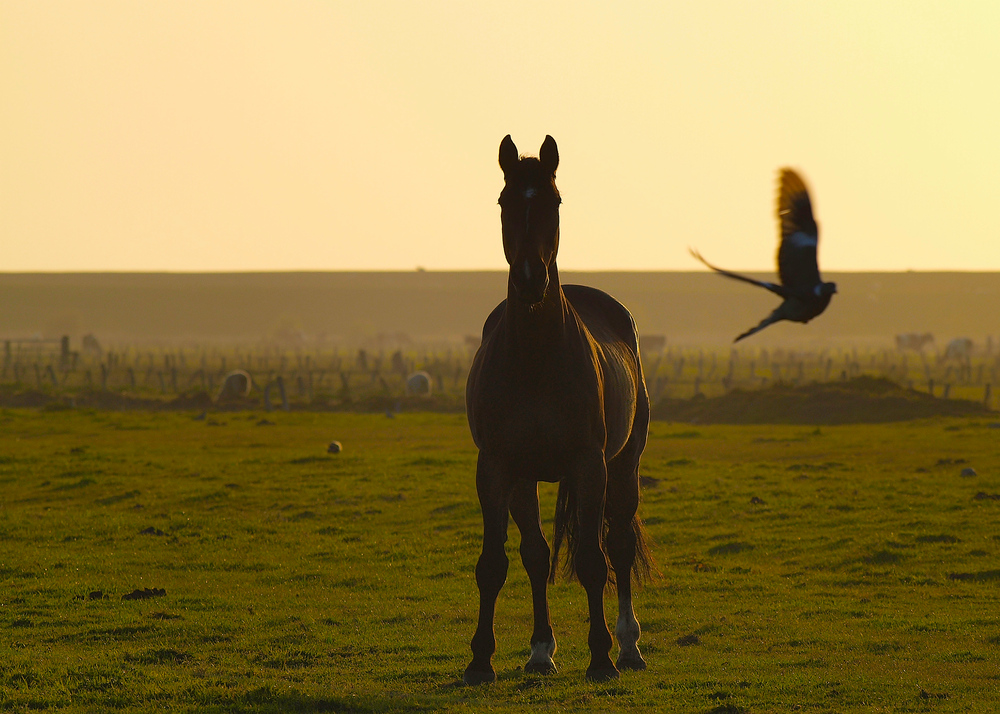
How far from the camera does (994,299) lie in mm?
178625

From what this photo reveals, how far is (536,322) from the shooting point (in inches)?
309

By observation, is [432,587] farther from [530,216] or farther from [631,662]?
[530,216]

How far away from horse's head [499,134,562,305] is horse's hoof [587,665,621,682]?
296 cm

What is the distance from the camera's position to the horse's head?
7.09 meters

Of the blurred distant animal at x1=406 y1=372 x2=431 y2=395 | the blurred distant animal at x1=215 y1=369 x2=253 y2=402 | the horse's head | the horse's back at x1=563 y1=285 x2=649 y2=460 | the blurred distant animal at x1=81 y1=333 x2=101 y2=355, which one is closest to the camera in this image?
the horse's head

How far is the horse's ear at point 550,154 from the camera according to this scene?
7.55 m

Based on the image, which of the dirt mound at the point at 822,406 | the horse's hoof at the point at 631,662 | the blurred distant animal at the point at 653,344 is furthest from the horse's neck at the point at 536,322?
the blurred distant animal at the point at 653,344

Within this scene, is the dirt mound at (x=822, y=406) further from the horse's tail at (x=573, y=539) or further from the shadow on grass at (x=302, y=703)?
the shadow on grass at (x=302, y=703)

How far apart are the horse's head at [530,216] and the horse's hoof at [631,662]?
3390 mm

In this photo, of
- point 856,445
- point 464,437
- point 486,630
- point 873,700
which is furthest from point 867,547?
point 464,437

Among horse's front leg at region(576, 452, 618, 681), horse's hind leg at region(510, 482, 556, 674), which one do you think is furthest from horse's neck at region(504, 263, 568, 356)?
horse's hind leg at region(510, 482, 556, 674)

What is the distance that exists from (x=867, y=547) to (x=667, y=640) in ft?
19.1

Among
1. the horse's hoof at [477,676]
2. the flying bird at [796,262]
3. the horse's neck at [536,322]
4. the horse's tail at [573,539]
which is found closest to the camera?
the flying bird at [796,262]

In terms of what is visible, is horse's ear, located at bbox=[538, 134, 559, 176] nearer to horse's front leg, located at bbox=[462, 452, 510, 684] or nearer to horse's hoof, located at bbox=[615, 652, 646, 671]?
horse's front leg, located at bbox=[462, 452, 510, 684]
